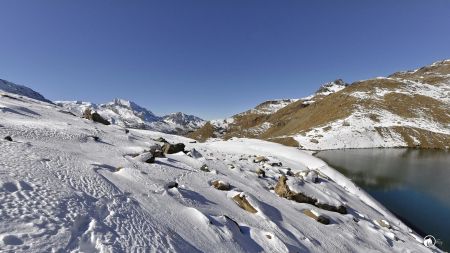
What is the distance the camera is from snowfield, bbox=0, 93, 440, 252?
345 inches

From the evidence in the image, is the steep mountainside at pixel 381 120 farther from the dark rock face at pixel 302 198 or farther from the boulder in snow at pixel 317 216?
the boulder in snow at pixel 317 216

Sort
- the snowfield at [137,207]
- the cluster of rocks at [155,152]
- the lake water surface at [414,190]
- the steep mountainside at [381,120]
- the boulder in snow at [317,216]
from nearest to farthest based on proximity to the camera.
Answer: the snowfield at [137,207]
the boulder in snow at [317,216]
the cluster of rocks at [155,152]
the lake water surface at [414,190]
the steep mountainside at [381,120]

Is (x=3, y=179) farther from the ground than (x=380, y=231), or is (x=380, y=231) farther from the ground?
(x=3, y=179)

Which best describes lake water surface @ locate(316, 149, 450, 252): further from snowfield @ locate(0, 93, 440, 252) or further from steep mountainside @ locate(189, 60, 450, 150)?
steep mountainside @ locate(189, 60, 450, 150)

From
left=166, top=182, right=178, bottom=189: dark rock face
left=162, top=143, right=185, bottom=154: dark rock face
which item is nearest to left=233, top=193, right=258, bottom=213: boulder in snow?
left=166, top=182, right=178, bottom=189: dark rock face

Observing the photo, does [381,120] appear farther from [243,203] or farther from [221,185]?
[243,203]

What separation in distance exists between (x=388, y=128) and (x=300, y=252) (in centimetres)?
13668

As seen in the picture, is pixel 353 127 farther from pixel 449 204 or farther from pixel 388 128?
pixel 449 204

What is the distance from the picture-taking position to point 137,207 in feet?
38.8

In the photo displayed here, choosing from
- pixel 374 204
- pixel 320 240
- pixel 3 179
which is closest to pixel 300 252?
pixel 320 240

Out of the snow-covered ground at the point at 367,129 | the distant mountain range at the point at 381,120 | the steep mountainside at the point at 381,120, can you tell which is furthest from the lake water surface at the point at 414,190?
the distant mountain range at the point at 381,120

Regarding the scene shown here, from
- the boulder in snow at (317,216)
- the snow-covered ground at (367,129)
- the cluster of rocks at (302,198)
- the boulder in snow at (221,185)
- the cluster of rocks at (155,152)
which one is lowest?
the boulder in snow at (317,216)

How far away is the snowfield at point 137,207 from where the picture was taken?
8758 mm

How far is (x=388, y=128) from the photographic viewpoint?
12988 centimetres
